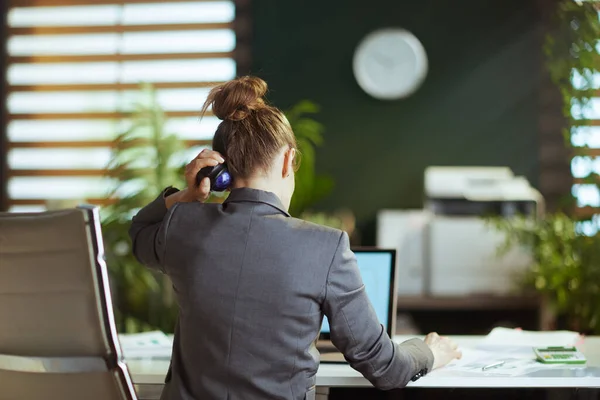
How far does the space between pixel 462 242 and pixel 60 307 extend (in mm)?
3363

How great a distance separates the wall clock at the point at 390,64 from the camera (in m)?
5.08

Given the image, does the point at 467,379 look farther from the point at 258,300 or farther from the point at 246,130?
the point at 246,130

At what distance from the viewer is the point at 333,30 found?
204 inches

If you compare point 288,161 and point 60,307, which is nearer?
Answer: point 60,307

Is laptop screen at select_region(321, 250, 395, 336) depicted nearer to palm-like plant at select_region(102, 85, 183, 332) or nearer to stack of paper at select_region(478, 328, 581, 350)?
stack of paper at select_region(478, 328, 581, 350)

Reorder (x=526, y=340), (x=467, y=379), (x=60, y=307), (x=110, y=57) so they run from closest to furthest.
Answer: (x=60, y=307), (x=467, y=379), (x=526, y=340), (x=110, y=57)

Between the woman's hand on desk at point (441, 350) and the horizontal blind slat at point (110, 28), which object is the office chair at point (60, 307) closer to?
the woman's hand on desk at point (441, 350)

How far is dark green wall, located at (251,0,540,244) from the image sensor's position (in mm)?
5043

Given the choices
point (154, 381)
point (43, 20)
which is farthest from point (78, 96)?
point (154, 381)

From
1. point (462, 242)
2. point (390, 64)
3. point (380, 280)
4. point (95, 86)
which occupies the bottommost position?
point (462, 242)

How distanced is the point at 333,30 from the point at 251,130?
12.7 feet

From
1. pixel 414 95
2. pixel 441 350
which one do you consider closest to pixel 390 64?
pixel 414 95

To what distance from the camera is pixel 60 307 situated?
4.50 ft

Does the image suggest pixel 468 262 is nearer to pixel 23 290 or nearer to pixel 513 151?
pixel 513 151
